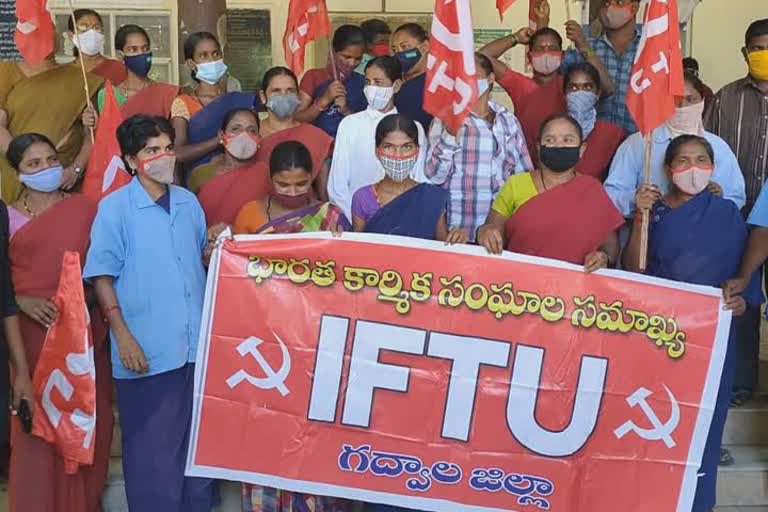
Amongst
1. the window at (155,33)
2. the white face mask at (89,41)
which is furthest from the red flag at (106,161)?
the window at (155,33)

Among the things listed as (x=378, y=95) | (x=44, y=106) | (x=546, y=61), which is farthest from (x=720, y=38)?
(x=44, y=106)

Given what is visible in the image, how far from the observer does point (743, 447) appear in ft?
14.3

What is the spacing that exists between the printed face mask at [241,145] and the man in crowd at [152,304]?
55cm


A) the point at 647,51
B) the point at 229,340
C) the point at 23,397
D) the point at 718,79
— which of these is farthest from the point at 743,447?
the point at 718,79

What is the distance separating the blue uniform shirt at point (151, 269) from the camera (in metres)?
3.50

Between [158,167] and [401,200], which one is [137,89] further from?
[401,200]

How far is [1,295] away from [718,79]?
6.37 metres

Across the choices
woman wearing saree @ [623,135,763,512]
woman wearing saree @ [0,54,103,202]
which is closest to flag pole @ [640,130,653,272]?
woman wearing saree @ [623,135,763,512]

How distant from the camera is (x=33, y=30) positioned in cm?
453

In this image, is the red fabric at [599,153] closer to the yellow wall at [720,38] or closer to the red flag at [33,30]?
the red flag at [33,30]

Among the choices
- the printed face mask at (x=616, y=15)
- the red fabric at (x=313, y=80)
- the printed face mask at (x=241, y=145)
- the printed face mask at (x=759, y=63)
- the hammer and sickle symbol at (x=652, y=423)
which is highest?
the printed face mask at (x=616, y=15)

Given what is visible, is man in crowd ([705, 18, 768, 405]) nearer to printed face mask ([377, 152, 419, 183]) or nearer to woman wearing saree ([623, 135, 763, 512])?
woman wearing saree ([623, 135, 763, 512])

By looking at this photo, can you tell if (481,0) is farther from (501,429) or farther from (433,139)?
(501,429)

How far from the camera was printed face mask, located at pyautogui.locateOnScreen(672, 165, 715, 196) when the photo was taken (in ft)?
12.3
